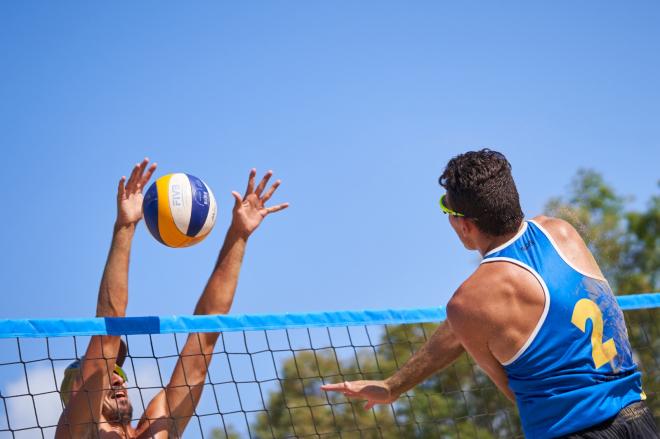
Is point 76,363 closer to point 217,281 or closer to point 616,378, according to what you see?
point 217,281

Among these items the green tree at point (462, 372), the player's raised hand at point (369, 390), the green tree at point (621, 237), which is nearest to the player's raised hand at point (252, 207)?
the player's raised hand at point (369, 390)

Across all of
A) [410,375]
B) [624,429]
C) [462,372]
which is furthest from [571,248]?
[462,372]

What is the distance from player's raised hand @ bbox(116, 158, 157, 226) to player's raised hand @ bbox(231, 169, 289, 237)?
586mm

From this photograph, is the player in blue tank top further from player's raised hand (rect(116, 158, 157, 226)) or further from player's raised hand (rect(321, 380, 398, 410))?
player's raised hand (rect(116, 158, 157, 226))

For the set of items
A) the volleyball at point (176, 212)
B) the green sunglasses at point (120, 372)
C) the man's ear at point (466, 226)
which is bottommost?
the man's ear at point (466, 226)

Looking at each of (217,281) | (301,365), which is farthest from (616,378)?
(301,365)

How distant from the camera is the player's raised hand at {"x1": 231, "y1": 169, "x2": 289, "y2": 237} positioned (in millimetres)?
4641

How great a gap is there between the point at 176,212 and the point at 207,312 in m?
0.68

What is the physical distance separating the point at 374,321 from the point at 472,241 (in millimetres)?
1678

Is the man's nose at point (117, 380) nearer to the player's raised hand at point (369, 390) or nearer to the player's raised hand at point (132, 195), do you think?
the player's raised hand at point (132, 195)

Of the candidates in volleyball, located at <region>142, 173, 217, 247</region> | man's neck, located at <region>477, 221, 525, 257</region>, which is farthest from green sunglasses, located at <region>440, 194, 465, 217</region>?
volleyball, located at <region>142, 173, 217, 247</region>

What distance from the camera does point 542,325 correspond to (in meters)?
2.80

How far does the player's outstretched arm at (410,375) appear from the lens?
321cm

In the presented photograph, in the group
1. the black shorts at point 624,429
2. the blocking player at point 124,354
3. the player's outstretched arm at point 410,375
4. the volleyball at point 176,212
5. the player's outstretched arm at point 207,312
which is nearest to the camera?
the black shorts at point 624,429
